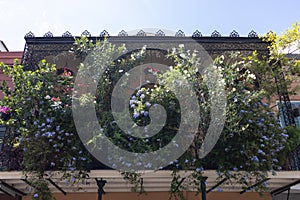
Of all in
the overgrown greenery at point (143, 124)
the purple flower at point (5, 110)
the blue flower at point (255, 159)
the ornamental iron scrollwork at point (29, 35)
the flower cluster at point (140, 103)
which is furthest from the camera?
the ornamental iron scrollwork at point (29, 35)

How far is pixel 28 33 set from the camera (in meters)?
6.96

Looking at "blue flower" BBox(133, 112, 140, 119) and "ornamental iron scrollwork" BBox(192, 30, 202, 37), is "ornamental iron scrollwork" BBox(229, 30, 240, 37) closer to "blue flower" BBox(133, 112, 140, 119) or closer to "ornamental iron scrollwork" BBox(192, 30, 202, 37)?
"ornamental iron scrollwork" BBox(192, 30, 202, 37)

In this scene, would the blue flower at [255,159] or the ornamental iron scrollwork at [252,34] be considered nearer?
the blue flower at [255,159]

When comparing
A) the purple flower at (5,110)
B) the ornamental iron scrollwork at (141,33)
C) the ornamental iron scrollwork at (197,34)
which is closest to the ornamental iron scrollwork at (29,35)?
the purple flower at (5,110)

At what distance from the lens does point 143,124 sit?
5.05 m

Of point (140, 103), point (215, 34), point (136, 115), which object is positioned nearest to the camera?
point (136, 115)

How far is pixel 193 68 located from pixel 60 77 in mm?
2365

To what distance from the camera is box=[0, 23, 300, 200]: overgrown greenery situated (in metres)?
4.92

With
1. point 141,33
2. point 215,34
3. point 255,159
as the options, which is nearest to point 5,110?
point 141,33

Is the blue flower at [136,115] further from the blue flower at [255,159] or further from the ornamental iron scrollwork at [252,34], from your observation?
the ornamental iron scrollwork at [252,34]

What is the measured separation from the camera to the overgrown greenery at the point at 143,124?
16.1 feet

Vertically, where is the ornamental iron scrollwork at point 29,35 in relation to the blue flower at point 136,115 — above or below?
above

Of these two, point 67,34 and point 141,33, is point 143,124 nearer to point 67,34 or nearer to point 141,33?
point 141,33

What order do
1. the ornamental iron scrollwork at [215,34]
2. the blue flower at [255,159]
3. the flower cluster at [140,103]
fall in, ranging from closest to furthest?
1. the blue flower at [255,159]
2. the flower cluster at [140,103]
3. the ornamental iron scrollwork at [215,34]
